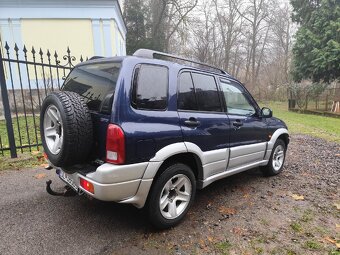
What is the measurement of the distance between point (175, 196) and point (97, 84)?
1.60m

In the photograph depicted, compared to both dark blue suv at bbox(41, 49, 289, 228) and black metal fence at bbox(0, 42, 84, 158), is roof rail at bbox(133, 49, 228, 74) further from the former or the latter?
black metal fence at bbox(0, 42, 84, 158)

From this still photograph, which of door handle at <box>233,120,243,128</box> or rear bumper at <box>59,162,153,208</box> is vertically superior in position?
door handle at <box>233,120,243,128</box>

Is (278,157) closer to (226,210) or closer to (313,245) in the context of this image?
(226,210)

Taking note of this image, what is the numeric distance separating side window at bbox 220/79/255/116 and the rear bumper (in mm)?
1812

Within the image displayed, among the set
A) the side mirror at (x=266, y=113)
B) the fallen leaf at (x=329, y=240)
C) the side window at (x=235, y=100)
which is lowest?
the fallen leaf at (x=329, y=240)

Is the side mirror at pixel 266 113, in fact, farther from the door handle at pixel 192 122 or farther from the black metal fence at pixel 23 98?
the black metal fence at pixel 23 98

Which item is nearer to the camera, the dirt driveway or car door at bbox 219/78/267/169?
the dirt driveway

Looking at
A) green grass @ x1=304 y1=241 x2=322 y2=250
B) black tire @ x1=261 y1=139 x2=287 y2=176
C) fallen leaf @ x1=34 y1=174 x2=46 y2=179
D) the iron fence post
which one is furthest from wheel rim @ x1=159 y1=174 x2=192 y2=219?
the iron fence post

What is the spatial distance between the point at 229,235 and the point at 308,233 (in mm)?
959

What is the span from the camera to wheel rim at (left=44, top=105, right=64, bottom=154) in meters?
2.78

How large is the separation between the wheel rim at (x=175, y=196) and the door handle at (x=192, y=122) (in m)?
0.61

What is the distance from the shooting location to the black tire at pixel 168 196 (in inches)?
110

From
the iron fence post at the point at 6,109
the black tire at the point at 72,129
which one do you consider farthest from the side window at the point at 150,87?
the iron fence post at the point at 6,109

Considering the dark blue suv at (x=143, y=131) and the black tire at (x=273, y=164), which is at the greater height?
the dark blue suv at (x=143, y=131)
